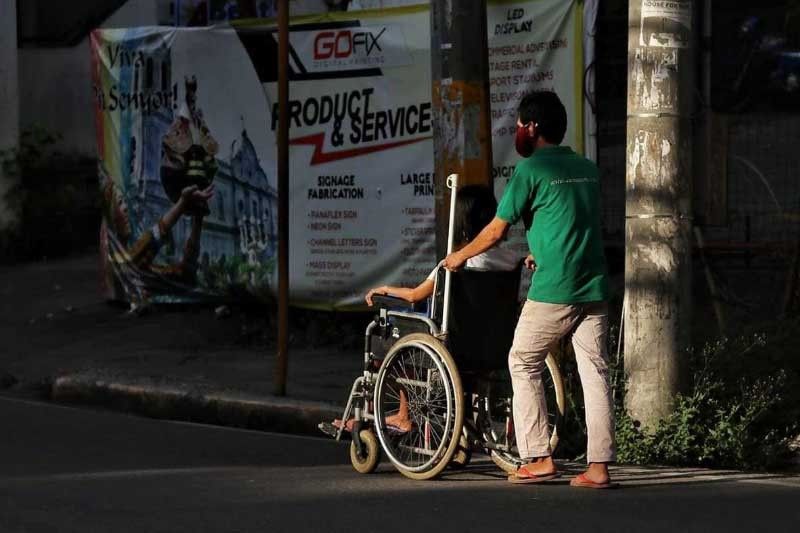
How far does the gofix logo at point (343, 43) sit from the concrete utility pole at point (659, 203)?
382 centimetres

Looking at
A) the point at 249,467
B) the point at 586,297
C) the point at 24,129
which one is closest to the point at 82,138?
the point at 24,129

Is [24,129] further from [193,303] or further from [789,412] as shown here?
[789,412]

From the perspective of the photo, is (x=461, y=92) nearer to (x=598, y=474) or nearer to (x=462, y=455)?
(x=462, y=455)

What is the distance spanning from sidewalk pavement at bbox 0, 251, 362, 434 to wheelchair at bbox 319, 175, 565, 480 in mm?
1861

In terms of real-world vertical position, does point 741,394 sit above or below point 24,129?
below

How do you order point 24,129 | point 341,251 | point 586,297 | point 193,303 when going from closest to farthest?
point 586,297 → point 341,251 → point 193,303 → point 24,129

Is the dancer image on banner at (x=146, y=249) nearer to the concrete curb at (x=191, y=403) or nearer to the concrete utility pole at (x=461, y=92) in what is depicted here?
the concrete curb at (x=191, y=403)

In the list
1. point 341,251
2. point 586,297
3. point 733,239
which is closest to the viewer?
point 586,297

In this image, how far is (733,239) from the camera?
1051cm

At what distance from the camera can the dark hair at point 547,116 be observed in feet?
22.1

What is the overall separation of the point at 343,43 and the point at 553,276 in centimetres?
516

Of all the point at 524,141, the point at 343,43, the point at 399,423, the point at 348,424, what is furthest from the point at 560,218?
the point at 343,43

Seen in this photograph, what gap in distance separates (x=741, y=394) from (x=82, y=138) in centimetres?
1314

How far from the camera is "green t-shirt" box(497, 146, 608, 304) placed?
6629mm
